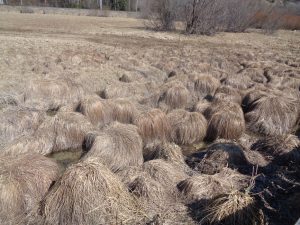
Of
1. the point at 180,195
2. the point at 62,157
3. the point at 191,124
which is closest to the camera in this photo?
the point at 180,195

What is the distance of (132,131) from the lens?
5.35 m

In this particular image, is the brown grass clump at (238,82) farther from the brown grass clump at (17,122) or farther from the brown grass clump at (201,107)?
the brown grass clump at (17,122)

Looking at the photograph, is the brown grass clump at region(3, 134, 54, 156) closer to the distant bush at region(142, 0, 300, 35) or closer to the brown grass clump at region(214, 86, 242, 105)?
the brown grass clump at region(214, 86, 242, 105)

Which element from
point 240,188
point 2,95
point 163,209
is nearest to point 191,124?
point 240,188

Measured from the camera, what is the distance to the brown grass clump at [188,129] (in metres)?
5.92

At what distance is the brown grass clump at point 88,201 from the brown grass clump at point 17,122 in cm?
207

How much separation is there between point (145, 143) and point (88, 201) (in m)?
2.23

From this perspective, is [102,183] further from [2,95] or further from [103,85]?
[103,85]

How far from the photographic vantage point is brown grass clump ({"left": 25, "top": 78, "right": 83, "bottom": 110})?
274 inches

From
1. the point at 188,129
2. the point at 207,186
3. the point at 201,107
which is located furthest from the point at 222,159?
the point at 201,107

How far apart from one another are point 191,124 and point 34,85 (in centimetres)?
335

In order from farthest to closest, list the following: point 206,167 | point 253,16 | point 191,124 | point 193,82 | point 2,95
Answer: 1. point 253,16
2. point 193,82
3. point 2,95
4. point 191,124
5. point 206,167

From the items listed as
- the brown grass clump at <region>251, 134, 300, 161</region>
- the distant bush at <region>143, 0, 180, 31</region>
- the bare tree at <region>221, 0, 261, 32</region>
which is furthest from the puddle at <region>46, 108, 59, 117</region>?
the bare tree at <region>221, 0, 261, 32</region>

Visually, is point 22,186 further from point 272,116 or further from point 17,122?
point 272,116
